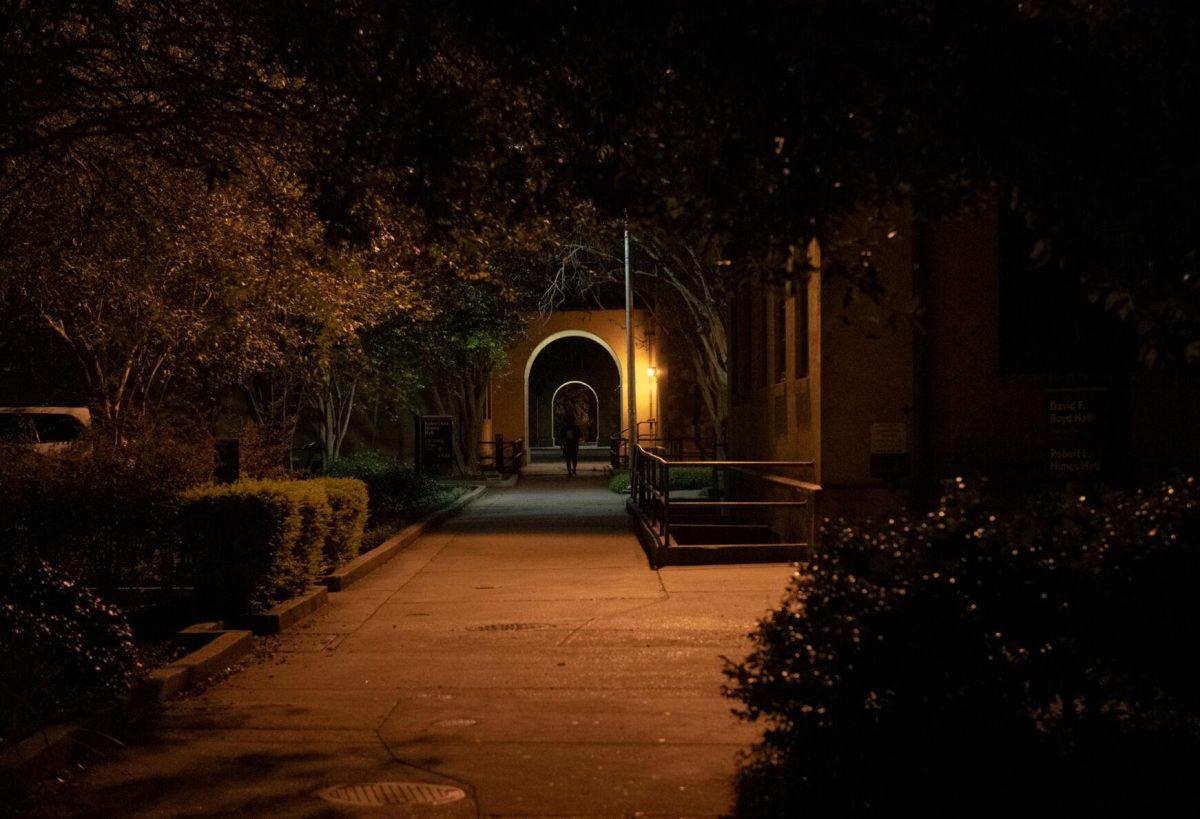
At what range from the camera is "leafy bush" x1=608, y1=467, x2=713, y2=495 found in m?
30.6

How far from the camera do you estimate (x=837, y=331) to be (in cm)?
1425

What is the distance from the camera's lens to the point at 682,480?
31.2 m

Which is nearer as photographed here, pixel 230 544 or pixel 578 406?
pixel 230 544

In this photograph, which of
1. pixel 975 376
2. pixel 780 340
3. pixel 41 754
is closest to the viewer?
pixel 41 754

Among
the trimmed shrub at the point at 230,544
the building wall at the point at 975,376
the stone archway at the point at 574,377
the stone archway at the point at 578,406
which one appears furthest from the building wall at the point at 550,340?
the trimmed shrub at the point at 230,544

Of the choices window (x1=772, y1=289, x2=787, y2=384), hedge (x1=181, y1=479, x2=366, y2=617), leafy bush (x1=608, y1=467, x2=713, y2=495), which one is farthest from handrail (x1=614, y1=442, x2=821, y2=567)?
leafy bush (x1=608, y1=467, x2=713, y2=495)

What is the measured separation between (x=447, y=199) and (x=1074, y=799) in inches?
217

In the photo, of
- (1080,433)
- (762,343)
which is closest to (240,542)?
(1080,433)

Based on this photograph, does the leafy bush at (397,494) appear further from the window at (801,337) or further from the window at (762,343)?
the window at (801,337)

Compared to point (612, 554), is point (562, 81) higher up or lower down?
higher up

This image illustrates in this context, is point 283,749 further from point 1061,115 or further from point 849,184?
point 1061,115

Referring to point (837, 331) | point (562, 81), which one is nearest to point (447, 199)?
point (562, 81)

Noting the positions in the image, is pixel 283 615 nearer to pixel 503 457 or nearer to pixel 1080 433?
pixel 1080 433

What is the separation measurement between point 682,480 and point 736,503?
1627cm
